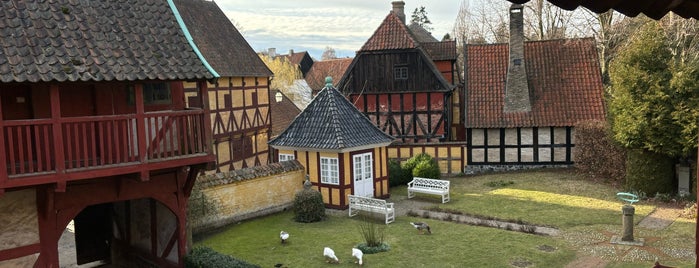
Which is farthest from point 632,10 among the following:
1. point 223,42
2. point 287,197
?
point 223,42

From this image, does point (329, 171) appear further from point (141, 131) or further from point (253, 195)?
point (141, 131)

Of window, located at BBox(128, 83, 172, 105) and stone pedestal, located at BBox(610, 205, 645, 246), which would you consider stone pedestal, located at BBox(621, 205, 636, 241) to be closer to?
stone pedestal, located at BBox(610, 205, 645, 246)

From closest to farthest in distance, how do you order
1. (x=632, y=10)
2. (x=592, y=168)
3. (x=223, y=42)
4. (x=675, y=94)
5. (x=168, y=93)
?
1. (x=632, y=10)
2. (x=168, y=93)
3. (x=675, y=94)
4. (x=592, y=168)
5. (x=223, y=42)

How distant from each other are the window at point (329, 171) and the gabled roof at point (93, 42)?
27.3 feet

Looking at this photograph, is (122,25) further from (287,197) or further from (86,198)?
(287,197)

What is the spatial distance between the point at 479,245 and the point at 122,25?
375 inches

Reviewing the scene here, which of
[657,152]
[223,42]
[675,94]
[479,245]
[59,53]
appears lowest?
[479,245]

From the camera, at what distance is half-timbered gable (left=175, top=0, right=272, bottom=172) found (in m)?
23.5

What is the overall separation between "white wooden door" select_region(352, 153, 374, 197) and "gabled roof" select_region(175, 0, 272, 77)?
333 inches

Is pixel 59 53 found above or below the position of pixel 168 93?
above

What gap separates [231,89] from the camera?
24.4 m

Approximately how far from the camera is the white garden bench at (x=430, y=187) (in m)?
18.4

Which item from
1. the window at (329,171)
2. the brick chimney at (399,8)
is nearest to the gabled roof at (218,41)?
the window at (329,171)

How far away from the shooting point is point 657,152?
17.2 metres
